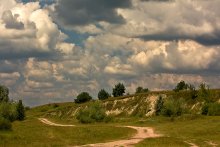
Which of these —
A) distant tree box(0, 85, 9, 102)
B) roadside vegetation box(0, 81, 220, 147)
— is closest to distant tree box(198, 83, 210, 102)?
roadside vegetation box(0, 81, 220, 147)

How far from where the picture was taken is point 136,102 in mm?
167625

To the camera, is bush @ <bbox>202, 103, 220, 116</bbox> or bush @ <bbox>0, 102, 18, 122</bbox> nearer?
bush @ <bbox>202, 103, 220, 116</bbox>

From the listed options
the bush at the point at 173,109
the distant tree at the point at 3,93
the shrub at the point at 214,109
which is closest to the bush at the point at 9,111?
the distant tree at the point at 3,93

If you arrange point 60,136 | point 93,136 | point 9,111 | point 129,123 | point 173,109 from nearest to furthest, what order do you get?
1. point 60,136
2. point 93,136
3. point 129,123
4. point 173,109
5. point 9,111

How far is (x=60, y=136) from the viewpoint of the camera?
2480 inches

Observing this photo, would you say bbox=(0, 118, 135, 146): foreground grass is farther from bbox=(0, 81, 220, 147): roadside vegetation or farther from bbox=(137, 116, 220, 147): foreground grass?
bbox=(137, 116, 220, 147): foreground grass

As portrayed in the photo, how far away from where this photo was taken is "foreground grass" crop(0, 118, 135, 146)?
5531 centimetres

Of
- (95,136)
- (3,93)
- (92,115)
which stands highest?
(3,93)

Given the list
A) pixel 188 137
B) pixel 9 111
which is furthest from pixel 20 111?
pixel 188 137

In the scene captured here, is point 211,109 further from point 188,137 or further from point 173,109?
point 188,137

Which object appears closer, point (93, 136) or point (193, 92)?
point (93, 136)

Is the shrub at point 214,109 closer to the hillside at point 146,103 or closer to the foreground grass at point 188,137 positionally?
the hillside at point 146,103

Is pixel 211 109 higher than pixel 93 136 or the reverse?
higher

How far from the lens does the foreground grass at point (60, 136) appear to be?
5531 centimetres
